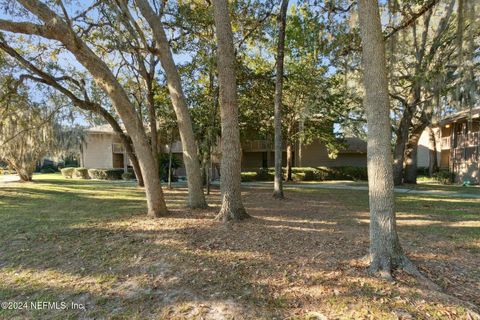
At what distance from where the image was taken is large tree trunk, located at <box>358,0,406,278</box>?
139 inches

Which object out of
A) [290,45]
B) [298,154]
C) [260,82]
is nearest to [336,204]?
[260,82]

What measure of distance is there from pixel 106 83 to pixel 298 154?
21.3 m

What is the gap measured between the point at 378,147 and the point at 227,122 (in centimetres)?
326

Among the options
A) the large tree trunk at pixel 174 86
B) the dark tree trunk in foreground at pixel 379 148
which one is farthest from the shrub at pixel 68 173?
the dark tree trunk in foreground at pixel 379 148

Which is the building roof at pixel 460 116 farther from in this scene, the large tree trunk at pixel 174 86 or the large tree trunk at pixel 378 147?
the large tree trunk at pixel 378 147

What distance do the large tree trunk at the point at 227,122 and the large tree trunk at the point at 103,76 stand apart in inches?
66.1

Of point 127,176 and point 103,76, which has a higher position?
point 103,76

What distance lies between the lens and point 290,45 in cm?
1230

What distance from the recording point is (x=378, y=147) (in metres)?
3.55

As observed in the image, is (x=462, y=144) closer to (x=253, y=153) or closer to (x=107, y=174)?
(x=253, y=153)

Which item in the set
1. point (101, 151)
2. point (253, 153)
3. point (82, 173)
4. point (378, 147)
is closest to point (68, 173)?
→ point (82, 173)

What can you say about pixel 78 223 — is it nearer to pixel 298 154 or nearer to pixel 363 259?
pixel 363 259

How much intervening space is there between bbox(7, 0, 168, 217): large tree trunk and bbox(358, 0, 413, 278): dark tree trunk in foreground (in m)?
4.57

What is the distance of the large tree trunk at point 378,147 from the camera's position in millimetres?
3541
